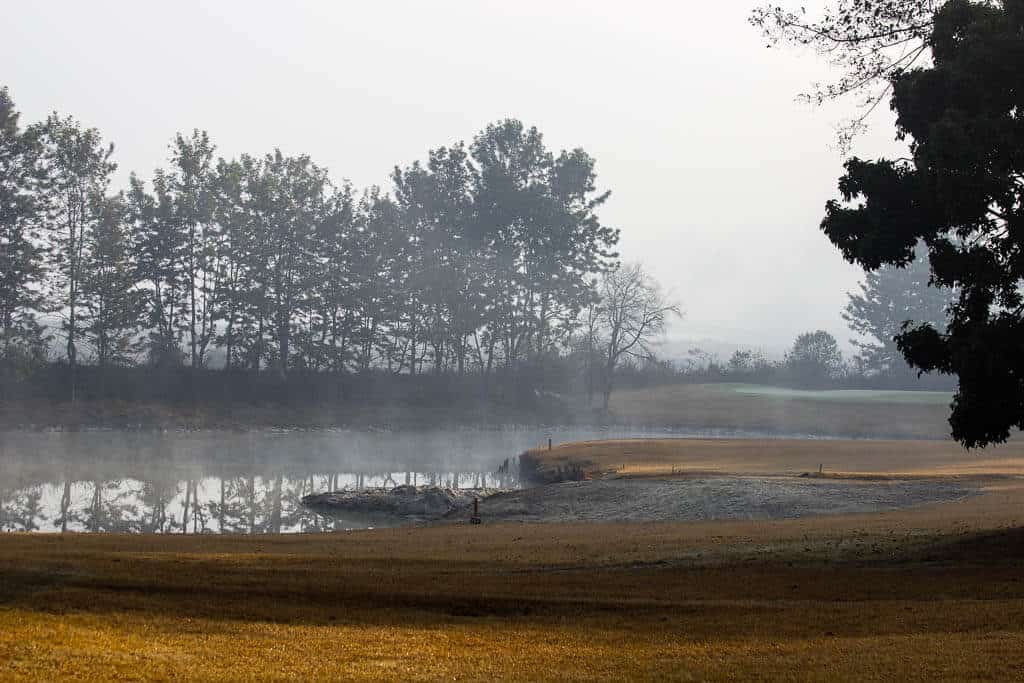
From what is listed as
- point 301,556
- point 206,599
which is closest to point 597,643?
point 206,599

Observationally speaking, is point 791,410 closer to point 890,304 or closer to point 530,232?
point 530,232

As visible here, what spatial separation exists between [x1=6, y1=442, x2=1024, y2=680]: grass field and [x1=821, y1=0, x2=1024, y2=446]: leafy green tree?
2.84 m

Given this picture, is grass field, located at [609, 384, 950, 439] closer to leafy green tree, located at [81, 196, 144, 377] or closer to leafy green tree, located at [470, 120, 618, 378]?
leafy green tree, located at [470, 120, 618, 378]

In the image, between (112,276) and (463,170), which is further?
(463,170)

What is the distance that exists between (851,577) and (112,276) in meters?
61.3

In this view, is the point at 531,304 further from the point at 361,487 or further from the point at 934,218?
the point at 934,218

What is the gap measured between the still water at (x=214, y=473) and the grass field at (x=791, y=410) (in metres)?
13.9

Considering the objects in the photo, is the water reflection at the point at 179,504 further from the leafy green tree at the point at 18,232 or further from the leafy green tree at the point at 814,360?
the leafy green tree at the point at 814,360

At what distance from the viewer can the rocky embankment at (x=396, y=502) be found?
35094mm

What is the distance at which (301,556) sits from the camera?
65.6 feet

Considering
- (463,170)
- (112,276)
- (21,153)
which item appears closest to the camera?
(21,153)

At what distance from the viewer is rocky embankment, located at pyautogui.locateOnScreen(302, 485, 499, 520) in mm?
35094

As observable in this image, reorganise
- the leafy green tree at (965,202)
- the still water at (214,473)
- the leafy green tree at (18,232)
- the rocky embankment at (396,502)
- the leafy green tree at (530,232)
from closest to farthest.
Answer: the leafy green tree at (965,202) → the still water at (214,473) → the rocky embankment at (396,502) → the leafy green tree at (18,232) → the leafy green tree at (530,232)

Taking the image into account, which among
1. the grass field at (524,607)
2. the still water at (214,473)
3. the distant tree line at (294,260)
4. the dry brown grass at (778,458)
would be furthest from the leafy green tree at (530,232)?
the grass field at (524,607)
